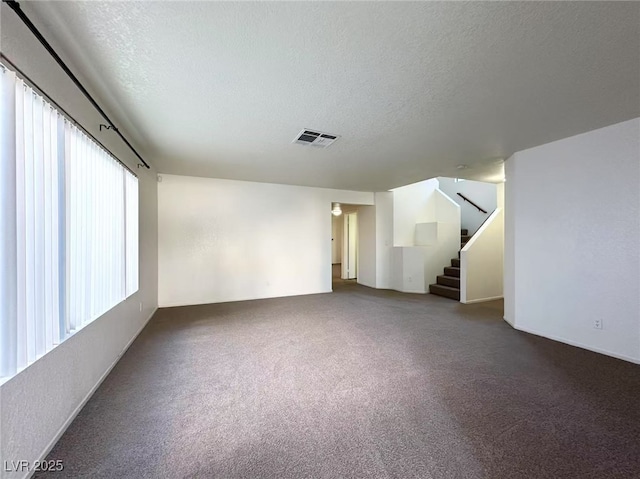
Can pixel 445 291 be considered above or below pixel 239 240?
below

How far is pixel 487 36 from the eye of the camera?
1.55m

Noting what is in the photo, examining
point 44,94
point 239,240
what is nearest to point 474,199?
point 239,240

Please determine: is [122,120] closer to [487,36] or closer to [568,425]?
[487,36]

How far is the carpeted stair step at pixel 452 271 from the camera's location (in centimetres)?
624

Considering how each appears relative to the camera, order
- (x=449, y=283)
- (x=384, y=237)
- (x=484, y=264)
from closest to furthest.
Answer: (x=484, y=264) → (x=449, y=283) → (x=384, y=237)

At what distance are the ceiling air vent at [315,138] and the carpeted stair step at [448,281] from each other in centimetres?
455

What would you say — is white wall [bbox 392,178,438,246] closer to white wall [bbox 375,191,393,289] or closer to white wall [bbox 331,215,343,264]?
white wall [bbox 375,191,393,289]

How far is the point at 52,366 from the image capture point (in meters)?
1.59

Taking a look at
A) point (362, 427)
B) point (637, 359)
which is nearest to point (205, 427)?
point (362, 427)

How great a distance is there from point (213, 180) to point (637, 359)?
259 inches

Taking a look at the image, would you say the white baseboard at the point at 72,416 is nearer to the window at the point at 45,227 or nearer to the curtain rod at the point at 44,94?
the window at the point at 45,227

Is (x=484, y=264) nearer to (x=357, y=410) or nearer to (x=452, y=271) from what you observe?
(x=452, y=271)

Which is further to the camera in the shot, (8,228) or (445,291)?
(445,291)

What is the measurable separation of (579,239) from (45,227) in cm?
511
